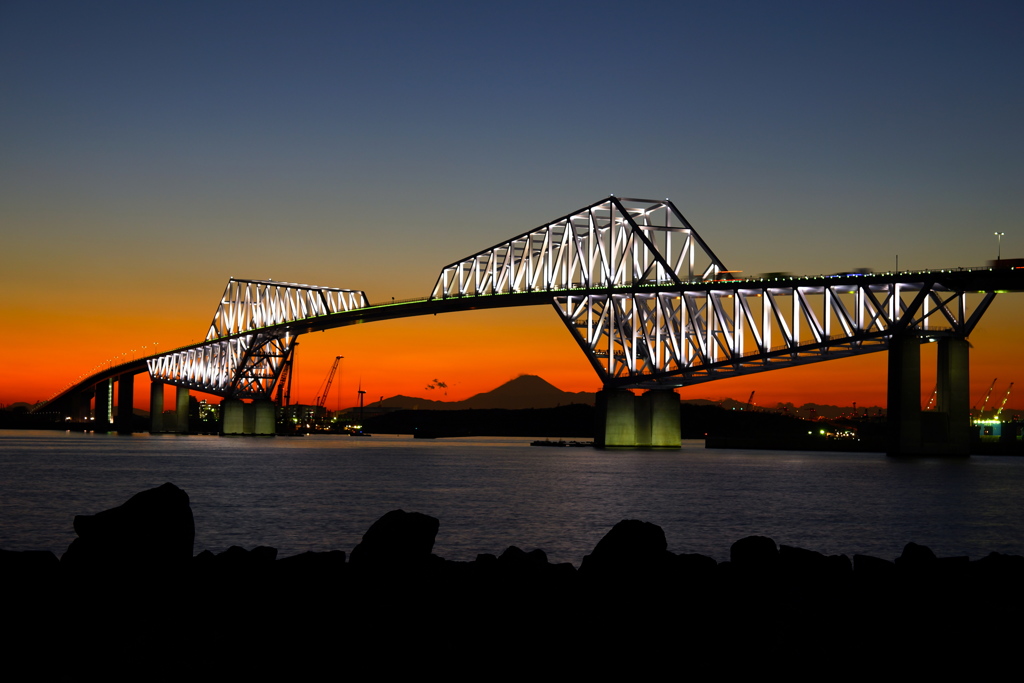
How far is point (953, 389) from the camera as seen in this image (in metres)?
72.0

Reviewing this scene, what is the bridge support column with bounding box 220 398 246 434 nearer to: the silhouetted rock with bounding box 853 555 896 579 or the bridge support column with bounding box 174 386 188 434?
the bridge support column with bounding box 174 386 188 434

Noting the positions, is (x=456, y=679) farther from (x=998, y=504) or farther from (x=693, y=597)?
(x=998, y=504)

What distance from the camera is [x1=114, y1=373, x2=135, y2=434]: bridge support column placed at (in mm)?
187750

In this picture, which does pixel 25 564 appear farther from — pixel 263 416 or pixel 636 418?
pixel 263 416

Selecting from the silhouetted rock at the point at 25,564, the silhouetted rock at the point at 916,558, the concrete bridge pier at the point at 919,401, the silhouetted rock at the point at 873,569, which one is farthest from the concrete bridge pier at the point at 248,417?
the silhouetted rock at the point at 916,558

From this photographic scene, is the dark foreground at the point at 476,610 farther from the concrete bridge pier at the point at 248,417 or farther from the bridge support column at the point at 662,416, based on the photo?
the concrete bridge pier at the point at 248,417

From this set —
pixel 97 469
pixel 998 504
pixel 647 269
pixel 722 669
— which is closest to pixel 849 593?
pixel 722 669

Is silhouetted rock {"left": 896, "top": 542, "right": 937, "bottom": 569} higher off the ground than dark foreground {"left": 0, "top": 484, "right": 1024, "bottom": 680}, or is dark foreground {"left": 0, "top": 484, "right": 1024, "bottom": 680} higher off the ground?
silhouetted rock {"left": 896, "top": 542, "right": 937, "bottom": 569}

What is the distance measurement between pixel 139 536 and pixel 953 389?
67.8 m

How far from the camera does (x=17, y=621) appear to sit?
456 inches

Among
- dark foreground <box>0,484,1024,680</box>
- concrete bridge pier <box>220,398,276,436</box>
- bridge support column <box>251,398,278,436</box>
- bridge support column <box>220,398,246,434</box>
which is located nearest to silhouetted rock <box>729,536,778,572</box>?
dark foreground <box>0,484,1024,680</box>

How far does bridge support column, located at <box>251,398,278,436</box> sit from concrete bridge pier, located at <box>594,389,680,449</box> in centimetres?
6707

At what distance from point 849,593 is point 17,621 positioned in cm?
942

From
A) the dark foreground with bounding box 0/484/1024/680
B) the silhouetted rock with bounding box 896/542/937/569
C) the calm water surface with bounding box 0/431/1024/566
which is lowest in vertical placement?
the calm water surface with bounding box 0/431/1024/566
